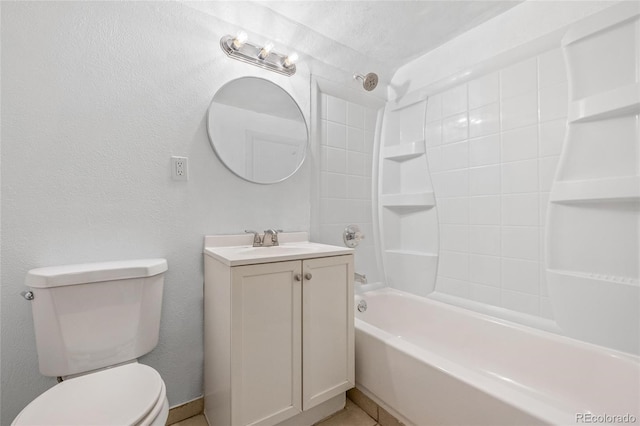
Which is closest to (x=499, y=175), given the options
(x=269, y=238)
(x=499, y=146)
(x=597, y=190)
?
(x=499, y=146)

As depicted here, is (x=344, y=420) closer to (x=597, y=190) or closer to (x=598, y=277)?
(x=598, y=277)

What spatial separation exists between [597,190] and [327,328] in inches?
53.8

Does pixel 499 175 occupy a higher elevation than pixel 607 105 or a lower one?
lower

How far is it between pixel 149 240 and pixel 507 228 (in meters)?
1.90

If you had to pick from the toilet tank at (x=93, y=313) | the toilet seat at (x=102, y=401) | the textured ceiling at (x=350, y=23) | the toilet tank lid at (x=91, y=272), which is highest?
the textured ceiling at (x=350, y=23)

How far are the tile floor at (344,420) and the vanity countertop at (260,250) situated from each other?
32.1 inches

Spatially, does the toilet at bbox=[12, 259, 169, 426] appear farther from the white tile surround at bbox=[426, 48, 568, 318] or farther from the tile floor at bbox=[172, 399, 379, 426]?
the white tile surround at bbox=[426, 48, 568, 318]

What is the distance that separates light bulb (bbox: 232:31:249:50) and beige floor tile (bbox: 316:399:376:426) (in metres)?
1.95

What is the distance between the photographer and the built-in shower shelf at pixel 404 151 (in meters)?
2.04

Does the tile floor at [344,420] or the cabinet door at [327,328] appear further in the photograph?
the tile floor at [344,420]

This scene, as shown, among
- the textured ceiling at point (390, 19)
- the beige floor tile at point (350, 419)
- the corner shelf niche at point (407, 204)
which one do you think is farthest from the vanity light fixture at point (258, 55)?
the beige floor tile at point (350, 419)

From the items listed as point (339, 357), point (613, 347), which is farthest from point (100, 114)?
point (613, 347)

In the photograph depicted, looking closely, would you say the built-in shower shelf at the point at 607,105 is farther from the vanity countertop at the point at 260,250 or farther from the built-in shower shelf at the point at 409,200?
the vanity countertop at the point at 260,250

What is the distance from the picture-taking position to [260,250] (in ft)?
4.60
